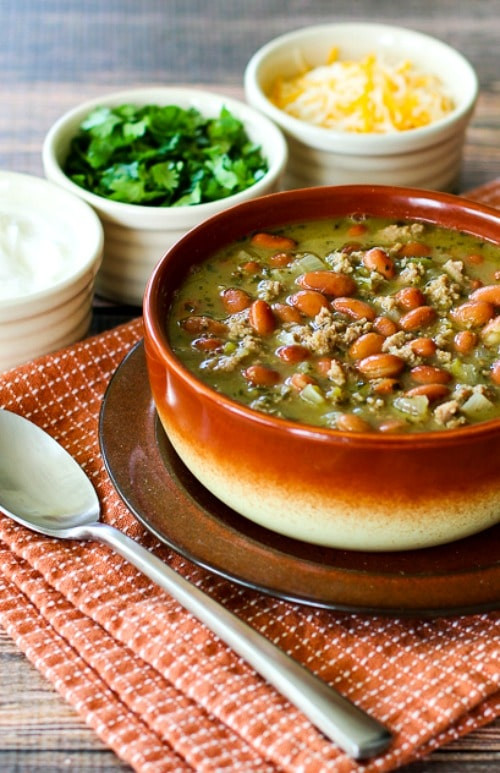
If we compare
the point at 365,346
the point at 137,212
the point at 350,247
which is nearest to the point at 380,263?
the point at 350,247

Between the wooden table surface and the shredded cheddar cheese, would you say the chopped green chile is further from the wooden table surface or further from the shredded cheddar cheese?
the shredded cheddar cheese

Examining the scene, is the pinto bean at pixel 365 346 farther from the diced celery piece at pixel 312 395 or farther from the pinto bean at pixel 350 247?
the pinto bean at pixel 350 247

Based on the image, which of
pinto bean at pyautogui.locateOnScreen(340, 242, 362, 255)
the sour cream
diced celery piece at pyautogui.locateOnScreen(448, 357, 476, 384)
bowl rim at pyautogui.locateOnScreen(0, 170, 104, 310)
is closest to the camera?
diced celery piece at pyautogui.locateOnScreen(448, 357, 476, 384)

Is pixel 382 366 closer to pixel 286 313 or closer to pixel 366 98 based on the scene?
pixel 286 313

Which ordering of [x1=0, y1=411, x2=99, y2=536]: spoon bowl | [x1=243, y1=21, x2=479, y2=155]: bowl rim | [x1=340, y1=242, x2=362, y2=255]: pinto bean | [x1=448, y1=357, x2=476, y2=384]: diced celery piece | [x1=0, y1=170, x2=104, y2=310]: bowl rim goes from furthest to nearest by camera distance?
[x1=243, y1=21, x2=479, y2=155]: bowl rim < [x1=0, y1=170, x2=104, y2=310]: bowl rim < [x1=340, y1=242, x2=362, y2=255]: pinto bean < [x1=0, y1=411, x2=99, y2=536]: spoon bowl < [x1=448, y1=357, x2=476, y2=384]: diced celery piece

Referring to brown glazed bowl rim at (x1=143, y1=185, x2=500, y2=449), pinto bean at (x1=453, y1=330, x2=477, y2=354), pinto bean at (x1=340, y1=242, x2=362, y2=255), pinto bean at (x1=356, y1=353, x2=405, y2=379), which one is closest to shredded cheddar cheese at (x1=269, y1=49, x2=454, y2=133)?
brown glazed bowl rim at (x1=143, y1=185, x2=500, y2=449)
